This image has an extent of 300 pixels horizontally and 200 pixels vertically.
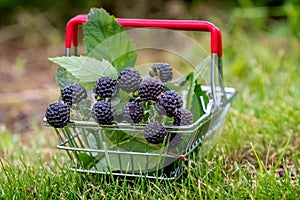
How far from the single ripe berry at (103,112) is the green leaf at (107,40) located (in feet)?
0.54

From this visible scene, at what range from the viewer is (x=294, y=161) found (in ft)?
4.50

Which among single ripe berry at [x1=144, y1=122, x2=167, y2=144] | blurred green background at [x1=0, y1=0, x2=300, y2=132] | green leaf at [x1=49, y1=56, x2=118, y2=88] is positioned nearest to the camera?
single ripe berry at [x1=144, y1=122, x2=167, y2=144]

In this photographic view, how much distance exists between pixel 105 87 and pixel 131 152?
139 millimetres

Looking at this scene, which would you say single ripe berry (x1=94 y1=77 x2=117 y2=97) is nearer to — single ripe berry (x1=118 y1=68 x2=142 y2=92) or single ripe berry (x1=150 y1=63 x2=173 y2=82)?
single ripe berry (x1=118 y1=68 x2=142 y2=92)

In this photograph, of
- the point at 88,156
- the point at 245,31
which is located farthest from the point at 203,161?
the point at 245,31

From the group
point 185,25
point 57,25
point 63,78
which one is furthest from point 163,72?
point 57,25

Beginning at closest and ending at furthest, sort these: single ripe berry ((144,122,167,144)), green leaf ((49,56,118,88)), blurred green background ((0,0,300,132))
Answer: single ripe berry ((144,122,167,144)), green leaf ((49,56,118,88)), blurred green background ((0,0,300,132))

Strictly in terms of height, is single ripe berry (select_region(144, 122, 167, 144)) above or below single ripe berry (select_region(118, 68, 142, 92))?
below

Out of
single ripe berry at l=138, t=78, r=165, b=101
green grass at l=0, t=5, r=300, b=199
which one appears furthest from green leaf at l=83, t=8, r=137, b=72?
green grass at l=0, t=5, r=300, b=199

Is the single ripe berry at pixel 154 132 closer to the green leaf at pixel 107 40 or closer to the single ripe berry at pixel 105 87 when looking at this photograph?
the single ripe berry at pixel 105 87

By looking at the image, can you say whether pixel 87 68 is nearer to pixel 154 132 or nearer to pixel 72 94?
pixel 72 94

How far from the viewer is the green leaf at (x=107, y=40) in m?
1.28

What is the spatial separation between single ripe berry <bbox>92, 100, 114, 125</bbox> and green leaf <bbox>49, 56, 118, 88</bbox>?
0.10m

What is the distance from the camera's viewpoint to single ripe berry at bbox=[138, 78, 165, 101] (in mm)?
1139
